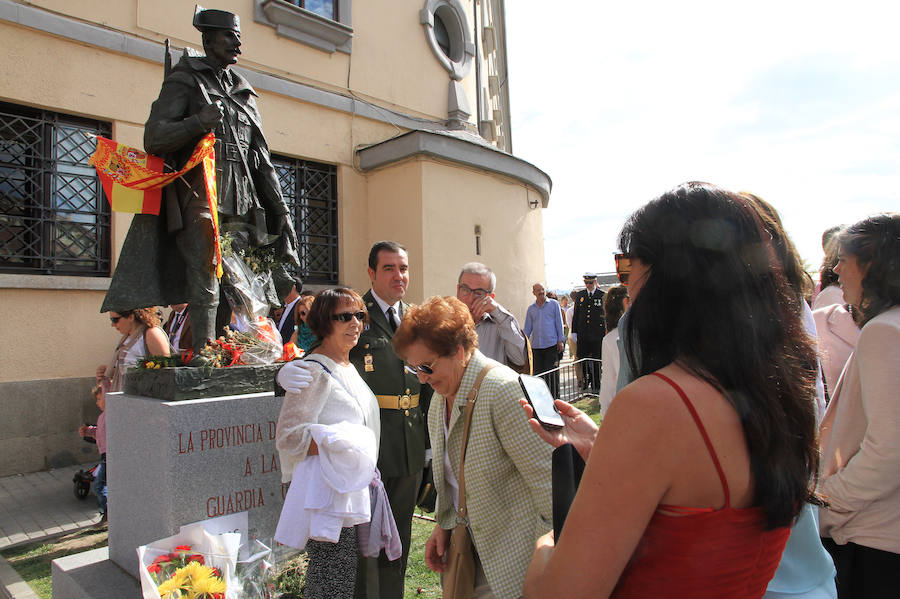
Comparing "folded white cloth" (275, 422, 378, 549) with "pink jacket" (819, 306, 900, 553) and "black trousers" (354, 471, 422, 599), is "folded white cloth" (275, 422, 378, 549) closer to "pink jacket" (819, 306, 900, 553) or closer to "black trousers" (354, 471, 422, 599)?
"black trousers" (354, 471, 422, 599)

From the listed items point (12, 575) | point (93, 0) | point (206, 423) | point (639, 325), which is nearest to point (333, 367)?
point (206, 423)

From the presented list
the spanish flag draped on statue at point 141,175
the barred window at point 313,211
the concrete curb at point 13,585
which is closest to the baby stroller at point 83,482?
the concrete curb at point 13,585

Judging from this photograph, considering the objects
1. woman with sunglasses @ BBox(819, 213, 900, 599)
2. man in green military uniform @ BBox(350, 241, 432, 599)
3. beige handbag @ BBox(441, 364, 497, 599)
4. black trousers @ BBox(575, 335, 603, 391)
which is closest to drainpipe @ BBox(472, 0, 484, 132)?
black trousers @ BBox(575, 335, 603, 391)

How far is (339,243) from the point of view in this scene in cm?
1028

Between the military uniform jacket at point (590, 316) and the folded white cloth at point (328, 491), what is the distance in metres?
8.60

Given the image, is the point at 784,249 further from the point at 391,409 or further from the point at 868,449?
the point at 391,409

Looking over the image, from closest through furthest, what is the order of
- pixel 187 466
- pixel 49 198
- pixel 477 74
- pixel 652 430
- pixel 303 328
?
pixel 652 430 < pixel 187 466 < pixel 303 328 < pixel 49 198 < pixel 477 74

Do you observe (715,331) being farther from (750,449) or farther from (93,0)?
(93,0)

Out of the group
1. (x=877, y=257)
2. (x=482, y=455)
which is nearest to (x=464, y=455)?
(x=482, y=455)

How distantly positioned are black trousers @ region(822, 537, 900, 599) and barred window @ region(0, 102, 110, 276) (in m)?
8.02

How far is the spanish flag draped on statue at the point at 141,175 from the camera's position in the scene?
3.74m

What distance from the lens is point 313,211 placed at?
10.0 meters

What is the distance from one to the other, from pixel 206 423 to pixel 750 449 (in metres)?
3.15

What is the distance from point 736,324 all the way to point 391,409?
243cm
